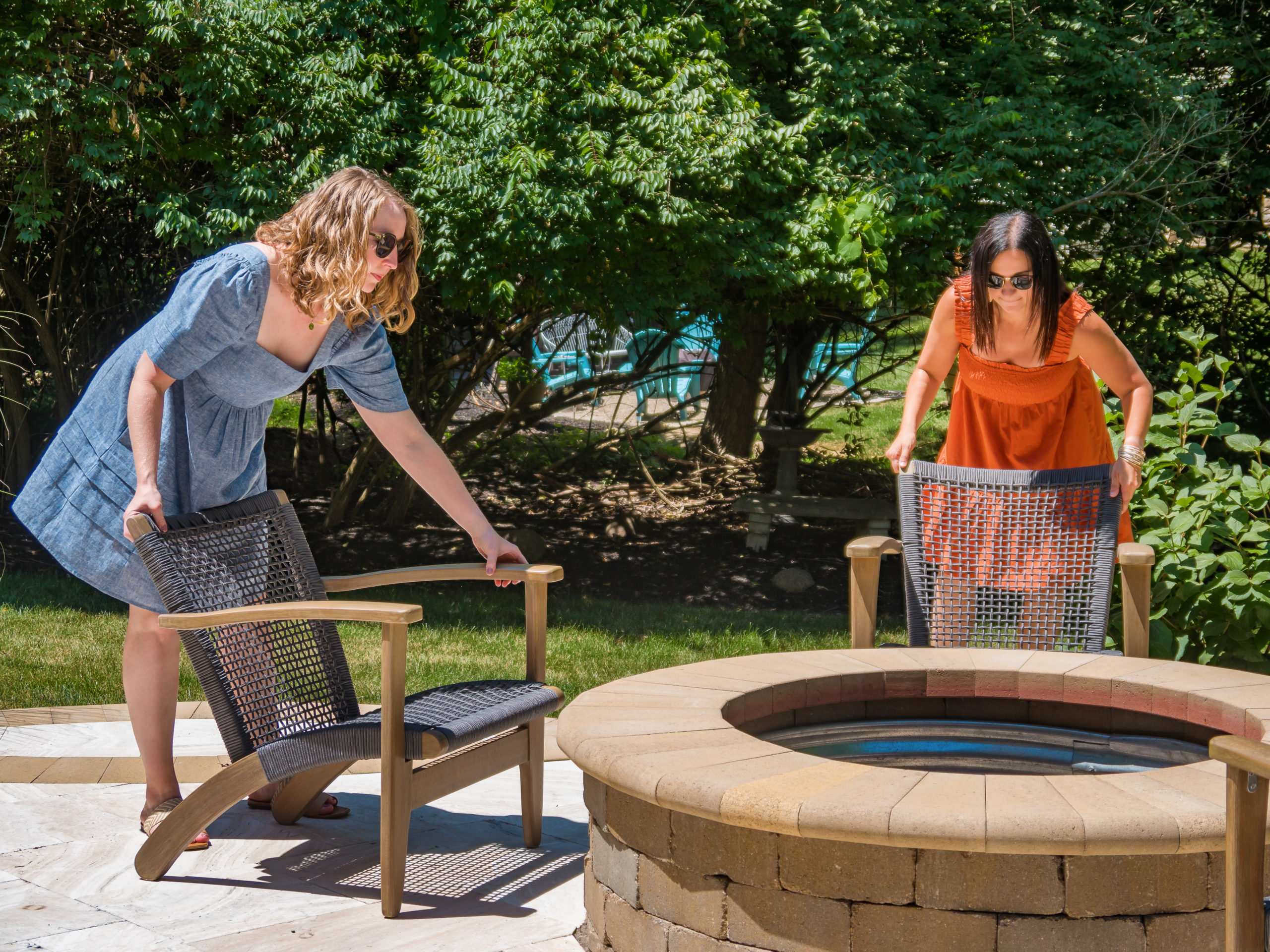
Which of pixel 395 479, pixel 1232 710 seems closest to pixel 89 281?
pixel 395 479

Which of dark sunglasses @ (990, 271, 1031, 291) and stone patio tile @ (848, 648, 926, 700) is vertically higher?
dark sunglasses @ (990, 271, 1031, 291)

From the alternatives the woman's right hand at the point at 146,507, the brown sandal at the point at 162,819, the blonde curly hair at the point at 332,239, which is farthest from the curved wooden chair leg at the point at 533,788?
the blonde curly hair at the point at 332,239

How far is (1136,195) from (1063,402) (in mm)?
4081

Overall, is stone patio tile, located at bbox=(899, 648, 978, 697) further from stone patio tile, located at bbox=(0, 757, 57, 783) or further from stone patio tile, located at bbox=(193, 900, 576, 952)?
stone patio tile, located at bbox=(0, 757, 57, 783)

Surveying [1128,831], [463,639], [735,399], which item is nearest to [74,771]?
[463,639]

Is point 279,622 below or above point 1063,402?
below

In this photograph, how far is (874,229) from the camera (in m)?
6.79

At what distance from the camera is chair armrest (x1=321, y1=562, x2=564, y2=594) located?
311 centimetres

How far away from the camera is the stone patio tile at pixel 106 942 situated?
2.41 m

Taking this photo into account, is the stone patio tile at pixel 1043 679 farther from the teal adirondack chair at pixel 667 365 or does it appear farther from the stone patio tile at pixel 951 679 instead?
the teal adirondack chair at pixel 667 365

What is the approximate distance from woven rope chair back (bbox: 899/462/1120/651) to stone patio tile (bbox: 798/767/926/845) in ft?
5.21

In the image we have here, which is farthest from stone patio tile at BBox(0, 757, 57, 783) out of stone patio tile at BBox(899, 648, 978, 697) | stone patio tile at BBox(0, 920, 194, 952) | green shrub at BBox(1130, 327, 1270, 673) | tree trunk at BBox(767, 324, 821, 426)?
tree trunk at BBox(767, 324, 821, 426)

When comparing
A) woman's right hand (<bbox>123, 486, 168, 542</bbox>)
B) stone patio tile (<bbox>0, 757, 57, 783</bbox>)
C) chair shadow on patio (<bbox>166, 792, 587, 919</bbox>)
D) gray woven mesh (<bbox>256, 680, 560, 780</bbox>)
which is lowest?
chair shadow on patio (<bbox>166, 792, 587, 919</bbox>)

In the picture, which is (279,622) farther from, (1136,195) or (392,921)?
(1136,195)
